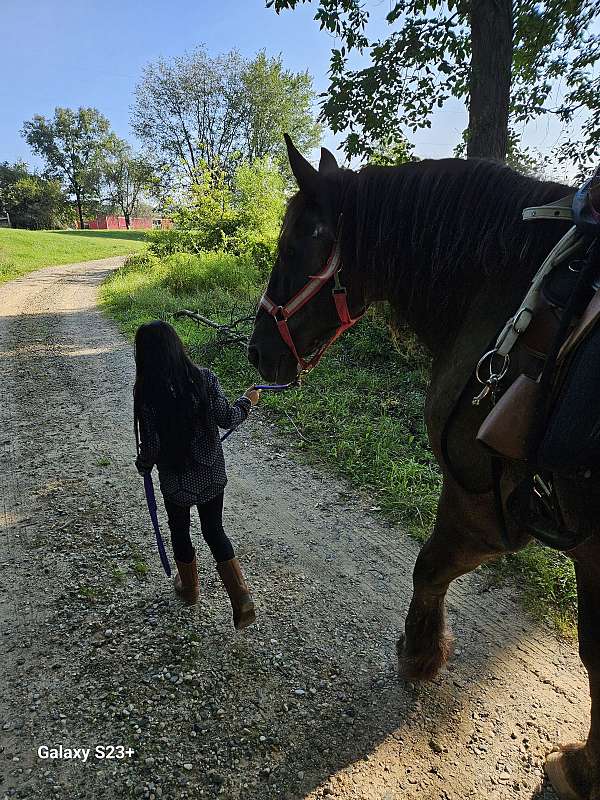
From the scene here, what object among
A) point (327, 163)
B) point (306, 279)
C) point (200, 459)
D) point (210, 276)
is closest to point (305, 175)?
point (327, 163)

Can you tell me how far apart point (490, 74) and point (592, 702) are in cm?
556

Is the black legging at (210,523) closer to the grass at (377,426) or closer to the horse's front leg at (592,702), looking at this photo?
the grass at (377,426)

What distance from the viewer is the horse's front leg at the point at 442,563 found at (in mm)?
1780

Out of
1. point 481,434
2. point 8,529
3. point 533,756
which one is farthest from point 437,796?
point 8,529

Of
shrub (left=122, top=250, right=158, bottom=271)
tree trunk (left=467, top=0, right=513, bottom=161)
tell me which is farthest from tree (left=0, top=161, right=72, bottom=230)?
tree trunk (left=467, top=0, right=513, bottom=161)

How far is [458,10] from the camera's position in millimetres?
5562

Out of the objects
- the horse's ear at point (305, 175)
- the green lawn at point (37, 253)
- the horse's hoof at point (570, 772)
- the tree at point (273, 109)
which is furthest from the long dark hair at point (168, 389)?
the tree at point (273, 109)

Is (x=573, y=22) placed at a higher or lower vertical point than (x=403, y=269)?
higher

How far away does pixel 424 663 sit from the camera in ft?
7.51

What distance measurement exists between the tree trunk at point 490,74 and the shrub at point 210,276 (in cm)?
794

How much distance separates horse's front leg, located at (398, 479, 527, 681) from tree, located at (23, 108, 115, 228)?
245 feet

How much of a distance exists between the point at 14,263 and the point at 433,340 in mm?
23918

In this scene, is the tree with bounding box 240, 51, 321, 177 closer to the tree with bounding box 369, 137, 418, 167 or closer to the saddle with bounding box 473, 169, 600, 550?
the tree with bounding box 369, 137, 418, 167

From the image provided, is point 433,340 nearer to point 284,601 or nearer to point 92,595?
point 284,601
